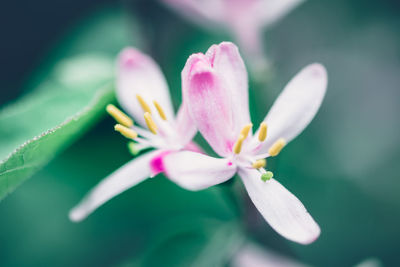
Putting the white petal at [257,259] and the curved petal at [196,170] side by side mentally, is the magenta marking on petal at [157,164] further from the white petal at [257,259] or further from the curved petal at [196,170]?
the white petal at [257,259]

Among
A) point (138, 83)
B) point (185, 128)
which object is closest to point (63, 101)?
point (138, 83)

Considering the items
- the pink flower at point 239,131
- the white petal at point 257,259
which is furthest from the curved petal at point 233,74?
the white petal at point 257,259

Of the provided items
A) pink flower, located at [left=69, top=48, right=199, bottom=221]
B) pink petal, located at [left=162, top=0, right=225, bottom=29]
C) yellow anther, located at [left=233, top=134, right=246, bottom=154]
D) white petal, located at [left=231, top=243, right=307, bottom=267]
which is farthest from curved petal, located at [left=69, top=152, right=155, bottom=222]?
pink petal, located at [left=162, top=0, right=225, bottom=29]

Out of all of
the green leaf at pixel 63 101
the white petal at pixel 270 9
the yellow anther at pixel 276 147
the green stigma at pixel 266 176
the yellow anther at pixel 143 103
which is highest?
the green leaf at pixel 63 101

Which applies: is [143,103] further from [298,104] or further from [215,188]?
[215,188]

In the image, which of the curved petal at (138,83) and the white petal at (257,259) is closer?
the curved petal at (138,83)

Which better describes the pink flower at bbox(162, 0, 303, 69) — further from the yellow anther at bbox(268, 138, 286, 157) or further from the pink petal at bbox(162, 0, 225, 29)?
the yellow anther at bbox(268, 138, 286, 157)
